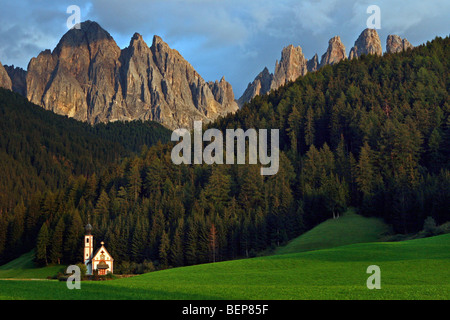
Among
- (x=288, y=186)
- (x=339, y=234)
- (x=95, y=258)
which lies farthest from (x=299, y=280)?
(x=288, y=186)

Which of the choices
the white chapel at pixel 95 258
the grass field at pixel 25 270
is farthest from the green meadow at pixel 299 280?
the grass field at pixel 25 270

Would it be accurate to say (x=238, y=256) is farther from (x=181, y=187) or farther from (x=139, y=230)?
(x=181, y=187)

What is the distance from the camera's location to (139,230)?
91.5 metres

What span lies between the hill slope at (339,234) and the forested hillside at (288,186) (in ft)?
10.0

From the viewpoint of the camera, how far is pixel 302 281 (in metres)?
33.2

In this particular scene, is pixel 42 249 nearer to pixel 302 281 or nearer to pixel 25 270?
pixel 25 270

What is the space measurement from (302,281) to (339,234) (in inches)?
1709

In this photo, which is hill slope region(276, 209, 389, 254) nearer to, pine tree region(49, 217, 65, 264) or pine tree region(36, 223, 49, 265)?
pine tree region(49, 217, 65, 264)

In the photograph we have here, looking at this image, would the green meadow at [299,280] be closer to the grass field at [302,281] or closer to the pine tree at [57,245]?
the grass field at [302,281]

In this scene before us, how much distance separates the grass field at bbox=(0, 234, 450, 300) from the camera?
23828 millimetres

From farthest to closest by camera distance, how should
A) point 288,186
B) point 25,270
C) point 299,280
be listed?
point 288,186
point 25,270
point 299,280

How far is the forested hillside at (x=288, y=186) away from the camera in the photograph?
84312mm

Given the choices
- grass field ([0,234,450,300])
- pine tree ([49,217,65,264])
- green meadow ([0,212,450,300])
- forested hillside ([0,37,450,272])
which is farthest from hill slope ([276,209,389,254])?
pine tree ([49,217,65,264])
